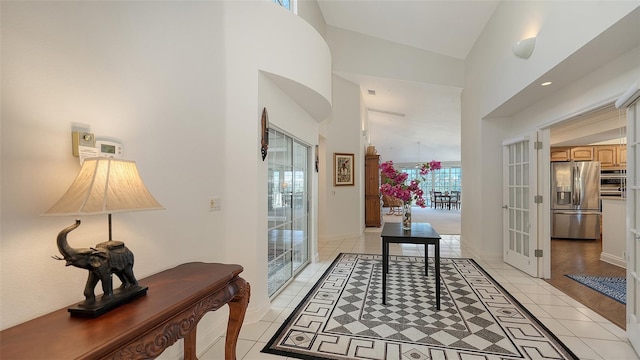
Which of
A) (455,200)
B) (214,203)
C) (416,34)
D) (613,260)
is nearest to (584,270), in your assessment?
(613,260)

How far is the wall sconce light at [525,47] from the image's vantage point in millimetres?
2972

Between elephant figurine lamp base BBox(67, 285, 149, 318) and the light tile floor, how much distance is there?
1.04m

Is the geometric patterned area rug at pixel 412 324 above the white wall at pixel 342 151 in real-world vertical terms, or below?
below

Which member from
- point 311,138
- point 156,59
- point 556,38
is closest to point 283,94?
point 311,138

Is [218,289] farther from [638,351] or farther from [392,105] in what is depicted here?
[392,105]

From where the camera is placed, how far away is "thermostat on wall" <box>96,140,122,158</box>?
1.43m

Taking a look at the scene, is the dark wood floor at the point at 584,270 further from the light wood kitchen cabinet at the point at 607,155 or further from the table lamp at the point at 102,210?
the table lamp at the point at 102,210

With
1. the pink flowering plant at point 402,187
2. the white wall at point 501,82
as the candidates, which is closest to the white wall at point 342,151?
the white wall at point 501,82

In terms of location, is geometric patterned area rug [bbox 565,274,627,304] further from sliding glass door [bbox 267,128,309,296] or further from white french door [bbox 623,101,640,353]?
sliding glass door [bbox 267,128,309,296]

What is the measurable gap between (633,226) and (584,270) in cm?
245

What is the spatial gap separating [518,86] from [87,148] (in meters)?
4.07

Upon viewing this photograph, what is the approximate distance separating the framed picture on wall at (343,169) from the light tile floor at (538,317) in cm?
243

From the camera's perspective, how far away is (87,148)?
1.35 metres

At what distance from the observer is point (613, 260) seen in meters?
4.27
